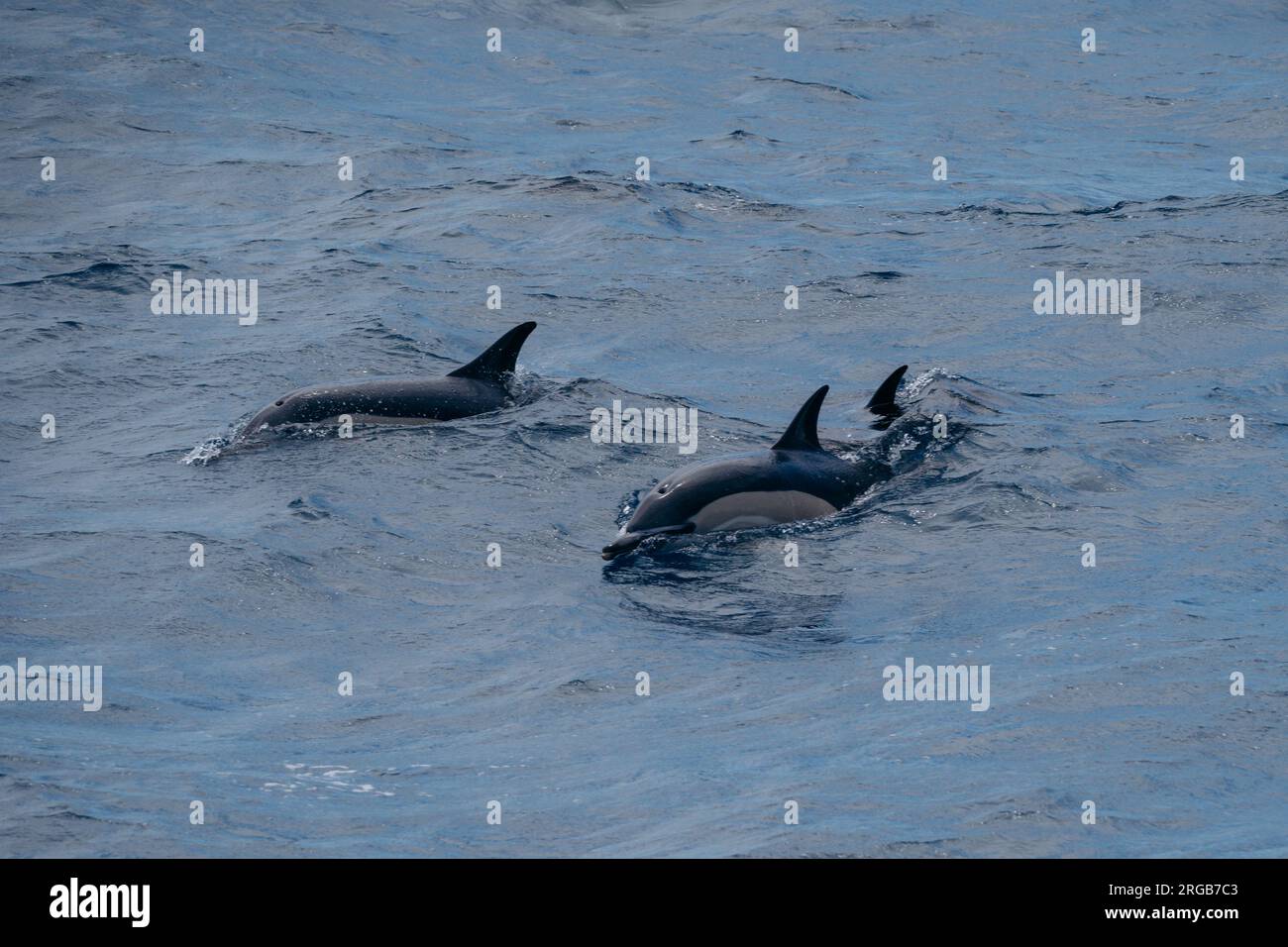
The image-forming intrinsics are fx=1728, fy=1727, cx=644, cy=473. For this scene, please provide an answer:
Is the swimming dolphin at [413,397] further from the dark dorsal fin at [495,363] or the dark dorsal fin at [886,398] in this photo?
the dark dorsal fin at [886,398]

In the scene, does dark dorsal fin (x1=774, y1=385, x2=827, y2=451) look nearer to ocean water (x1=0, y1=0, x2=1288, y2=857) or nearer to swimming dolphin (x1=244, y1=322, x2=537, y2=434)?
ocean water (x1=0, y1=0, x2=1288, y2=857)

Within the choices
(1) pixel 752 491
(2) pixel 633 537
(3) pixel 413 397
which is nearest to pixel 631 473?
(1) pixel 752 491

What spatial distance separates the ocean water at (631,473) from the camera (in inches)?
350

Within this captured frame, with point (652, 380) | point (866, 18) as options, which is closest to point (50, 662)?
point (652, 380)

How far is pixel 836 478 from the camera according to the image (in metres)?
13.4

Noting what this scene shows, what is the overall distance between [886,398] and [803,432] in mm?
2296

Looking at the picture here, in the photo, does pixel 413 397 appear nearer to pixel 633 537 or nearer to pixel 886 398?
pixel 633 537

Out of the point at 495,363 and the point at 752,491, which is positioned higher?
the point at 495,363

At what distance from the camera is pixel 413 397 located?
50.8 ft

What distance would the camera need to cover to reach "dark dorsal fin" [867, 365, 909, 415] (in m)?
15.1

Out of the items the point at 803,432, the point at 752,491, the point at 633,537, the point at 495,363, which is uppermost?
the point at 495,363

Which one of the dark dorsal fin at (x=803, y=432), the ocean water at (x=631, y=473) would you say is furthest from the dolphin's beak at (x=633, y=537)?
the dark dorsal fin at (x=803, y=432)

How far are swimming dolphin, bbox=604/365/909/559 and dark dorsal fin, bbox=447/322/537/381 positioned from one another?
3.32 m

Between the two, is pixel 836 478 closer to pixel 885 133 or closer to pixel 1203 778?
pixel 1203 778
